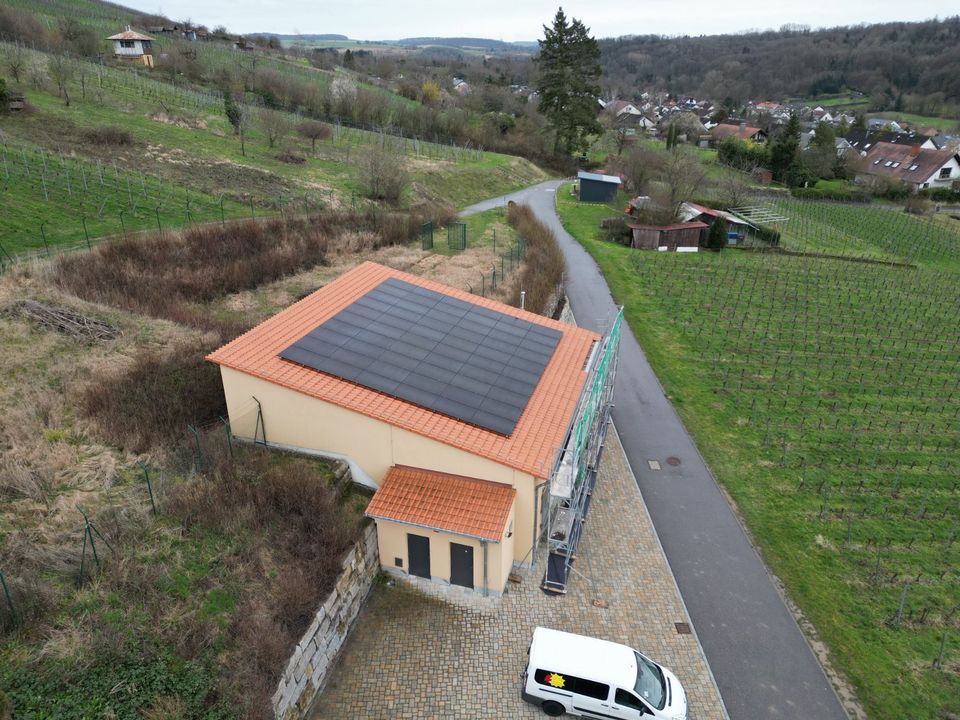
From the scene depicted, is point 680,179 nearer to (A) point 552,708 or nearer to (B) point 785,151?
(B) point 785,151

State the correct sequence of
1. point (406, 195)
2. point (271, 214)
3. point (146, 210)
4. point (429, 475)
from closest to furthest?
point (429, 475), point (146, 210), point (271, 214), point (406, 195)

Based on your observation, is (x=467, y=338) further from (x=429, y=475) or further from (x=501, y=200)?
(x=501, y=200)

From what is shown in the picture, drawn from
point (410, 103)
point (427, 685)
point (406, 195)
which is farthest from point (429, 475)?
point (410, 103)

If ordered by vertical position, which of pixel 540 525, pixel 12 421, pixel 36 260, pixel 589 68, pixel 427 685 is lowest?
pixel 427 685

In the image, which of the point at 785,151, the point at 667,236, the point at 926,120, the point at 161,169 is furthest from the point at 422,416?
the point at 926,120

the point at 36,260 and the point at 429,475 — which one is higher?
the point at 36,260

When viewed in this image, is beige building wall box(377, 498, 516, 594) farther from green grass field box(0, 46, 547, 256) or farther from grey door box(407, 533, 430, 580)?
green grass field box(0, 46, 547, 256)

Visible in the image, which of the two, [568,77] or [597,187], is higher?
[568,77]
